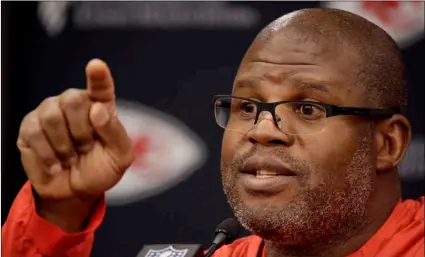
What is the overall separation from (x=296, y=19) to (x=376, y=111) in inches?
9.9

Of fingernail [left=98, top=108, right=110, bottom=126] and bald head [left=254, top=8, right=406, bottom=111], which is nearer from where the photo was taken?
fingernail [left=98, top=108, right=110, bottom=126]

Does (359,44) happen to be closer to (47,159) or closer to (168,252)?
(168,252)

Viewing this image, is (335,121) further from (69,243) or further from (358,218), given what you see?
(69,243)

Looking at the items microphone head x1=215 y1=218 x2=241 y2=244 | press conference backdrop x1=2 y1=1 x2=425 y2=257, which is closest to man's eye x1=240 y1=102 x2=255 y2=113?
microphone head x1=215 y1=218 x2=241 y2=244

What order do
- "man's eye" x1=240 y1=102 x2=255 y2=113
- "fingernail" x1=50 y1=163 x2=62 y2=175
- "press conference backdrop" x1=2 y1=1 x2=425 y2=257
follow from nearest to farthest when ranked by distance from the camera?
"fingernail" x1=50 y1=163 x2=62 y2=175
"man's eye" x1=240 y1=102 x2=255 y2=113
"press conference backdrop" x1=2 y1=1 x2=425 y2=257

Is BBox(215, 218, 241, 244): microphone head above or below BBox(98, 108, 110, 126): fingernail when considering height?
below

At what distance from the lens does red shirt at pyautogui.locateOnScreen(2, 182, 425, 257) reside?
141 centimetres

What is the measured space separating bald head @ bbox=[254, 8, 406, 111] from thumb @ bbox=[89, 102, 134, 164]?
1.66 ft

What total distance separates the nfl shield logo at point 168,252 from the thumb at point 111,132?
20 cm

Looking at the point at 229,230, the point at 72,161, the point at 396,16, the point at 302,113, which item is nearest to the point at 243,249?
the point at 229,230

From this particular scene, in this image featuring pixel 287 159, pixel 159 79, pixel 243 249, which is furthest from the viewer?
pixel 159 79

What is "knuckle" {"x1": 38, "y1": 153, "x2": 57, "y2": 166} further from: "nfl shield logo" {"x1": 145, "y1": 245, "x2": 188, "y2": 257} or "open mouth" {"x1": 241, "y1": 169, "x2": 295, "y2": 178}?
"open mouth" {"x1": 241, "y1": 169, "x2": 295, "y2": 178}

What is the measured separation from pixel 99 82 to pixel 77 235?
1.03 ft

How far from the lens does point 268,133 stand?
1550mm
